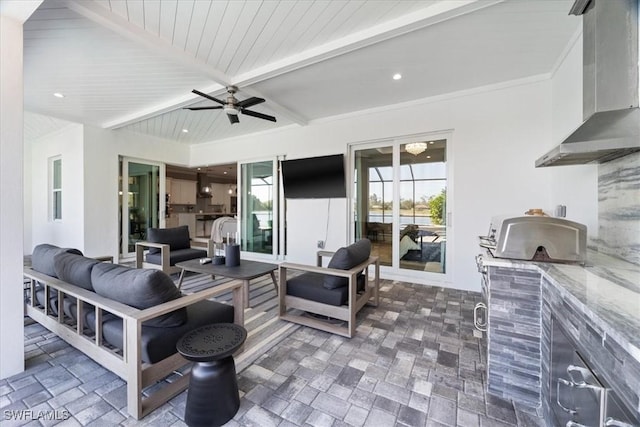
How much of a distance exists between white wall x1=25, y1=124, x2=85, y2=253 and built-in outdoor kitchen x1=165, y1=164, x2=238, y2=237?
9.58 feet

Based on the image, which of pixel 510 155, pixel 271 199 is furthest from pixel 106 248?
pixel 510 155

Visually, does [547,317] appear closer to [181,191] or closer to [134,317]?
[134,317]

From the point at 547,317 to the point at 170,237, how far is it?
5212 millimetres

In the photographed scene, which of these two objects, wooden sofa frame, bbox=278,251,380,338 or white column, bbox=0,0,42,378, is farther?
wooden sofa frame, bbox=278,251,380,338

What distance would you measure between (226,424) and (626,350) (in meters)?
1.79

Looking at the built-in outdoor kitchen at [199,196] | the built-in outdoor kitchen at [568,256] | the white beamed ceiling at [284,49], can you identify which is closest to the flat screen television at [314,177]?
the white beamed ceiling at [284,49]

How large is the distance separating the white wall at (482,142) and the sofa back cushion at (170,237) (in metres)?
3.74

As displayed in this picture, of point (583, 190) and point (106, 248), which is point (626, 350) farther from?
point (106, 248)

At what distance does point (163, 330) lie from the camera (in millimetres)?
1692

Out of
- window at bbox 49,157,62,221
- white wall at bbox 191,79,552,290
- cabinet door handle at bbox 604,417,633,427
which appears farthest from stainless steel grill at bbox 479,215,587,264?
window at bbox 49,157,62,221

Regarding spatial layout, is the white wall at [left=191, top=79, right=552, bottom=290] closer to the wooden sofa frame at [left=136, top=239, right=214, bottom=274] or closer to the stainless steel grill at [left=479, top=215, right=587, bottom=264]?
the stainless steel grill at [left=479, top=215, right=587, bottom=264]

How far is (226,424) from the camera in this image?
1.45 meters

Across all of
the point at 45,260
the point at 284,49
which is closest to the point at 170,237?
the point at 45,260

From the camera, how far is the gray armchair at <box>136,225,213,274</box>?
13.6ft
